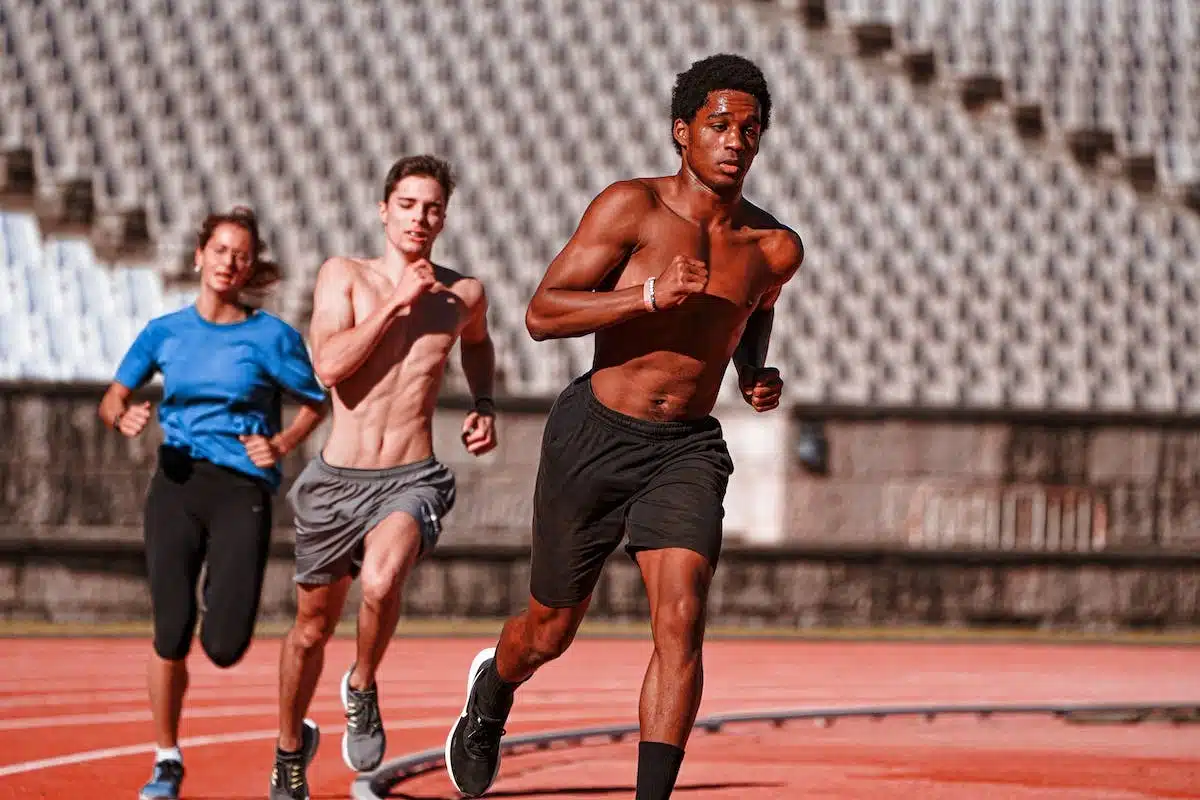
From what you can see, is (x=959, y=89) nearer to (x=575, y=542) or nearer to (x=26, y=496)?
(x=26, y=496)

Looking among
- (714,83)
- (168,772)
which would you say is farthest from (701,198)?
(168,772)

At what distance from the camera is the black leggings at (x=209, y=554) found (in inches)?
303

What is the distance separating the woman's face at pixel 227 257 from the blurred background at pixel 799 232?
1011cm

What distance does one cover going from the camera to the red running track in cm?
852

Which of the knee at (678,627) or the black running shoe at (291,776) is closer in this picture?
the knee at (678,627)

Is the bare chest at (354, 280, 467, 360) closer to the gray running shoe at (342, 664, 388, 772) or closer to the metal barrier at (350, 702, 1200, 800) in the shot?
the gray running shoe at (342, 664, 388, 772)

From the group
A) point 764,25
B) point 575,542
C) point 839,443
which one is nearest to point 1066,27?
point 764,25

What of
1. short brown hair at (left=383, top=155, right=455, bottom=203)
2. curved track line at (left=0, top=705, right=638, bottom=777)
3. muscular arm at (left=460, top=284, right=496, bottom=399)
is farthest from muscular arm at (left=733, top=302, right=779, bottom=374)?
curved track line at (left=0, top=705, right=638, bottom=777)

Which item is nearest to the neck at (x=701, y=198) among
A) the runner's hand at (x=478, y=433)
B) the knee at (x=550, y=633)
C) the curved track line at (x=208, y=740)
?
the knee at (x=550, y=633)

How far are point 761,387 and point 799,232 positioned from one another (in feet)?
61.6

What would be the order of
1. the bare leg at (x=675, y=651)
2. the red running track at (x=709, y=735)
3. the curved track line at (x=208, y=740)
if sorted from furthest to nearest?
the curved track line at (x=208, y=740) < the red running track at (x=709, y=735) < the bare leg at (x=675, y=651)

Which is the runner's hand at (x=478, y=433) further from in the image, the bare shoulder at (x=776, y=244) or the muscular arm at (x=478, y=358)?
the bare shoulder at (x=776, y=244)

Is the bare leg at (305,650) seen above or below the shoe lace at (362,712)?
above

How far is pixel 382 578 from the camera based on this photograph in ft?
24.6
